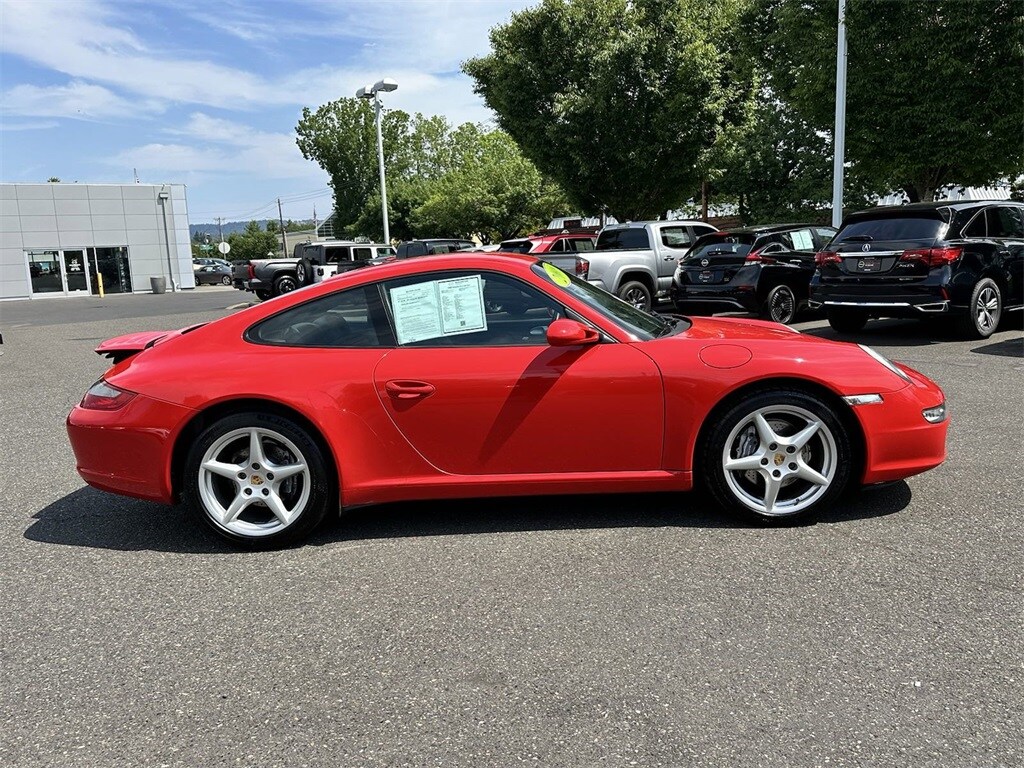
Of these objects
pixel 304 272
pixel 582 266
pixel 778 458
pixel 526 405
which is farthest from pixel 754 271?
pixel 304 272

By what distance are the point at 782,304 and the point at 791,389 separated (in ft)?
30.0

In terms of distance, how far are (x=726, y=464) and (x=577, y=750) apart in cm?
193

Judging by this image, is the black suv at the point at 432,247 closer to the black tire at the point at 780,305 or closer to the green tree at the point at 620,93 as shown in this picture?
the green tree at the point at 620,93

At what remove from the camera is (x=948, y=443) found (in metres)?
5.57

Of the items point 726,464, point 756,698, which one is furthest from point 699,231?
point 756,698

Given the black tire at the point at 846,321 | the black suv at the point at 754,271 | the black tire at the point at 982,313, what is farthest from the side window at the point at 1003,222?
the black suv at the point at 754,271

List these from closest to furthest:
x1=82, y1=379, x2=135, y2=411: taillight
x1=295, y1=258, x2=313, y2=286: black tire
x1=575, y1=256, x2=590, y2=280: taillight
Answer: x1=82, y1=379, x2=135, y2=411: taillight → x1=575, y1=256, x2=590, y2=280: taillight → x1=295, y1=258, x2=313, y2=286: black tire

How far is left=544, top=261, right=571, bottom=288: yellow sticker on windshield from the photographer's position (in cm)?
428

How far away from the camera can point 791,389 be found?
4.05m

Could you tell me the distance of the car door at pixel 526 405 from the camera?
13.1 feet

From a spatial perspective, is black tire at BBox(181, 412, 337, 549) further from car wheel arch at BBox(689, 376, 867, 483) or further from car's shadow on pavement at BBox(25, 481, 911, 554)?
car wheel arch at BBox(689, 376, 867, 483)

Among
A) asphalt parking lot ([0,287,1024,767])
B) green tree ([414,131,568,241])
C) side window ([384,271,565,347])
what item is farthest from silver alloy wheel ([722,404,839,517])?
green tree ([414,131,568,241])

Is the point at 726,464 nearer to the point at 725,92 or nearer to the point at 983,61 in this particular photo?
the point at 983,61

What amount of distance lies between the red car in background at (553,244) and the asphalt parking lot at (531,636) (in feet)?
39.4
